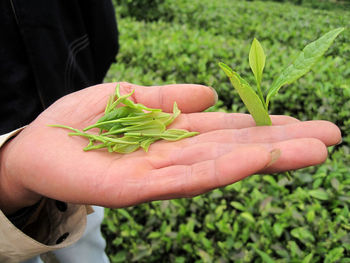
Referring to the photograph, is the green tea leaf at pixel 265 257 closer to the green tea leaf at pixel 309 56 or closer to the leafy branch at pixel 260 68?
the leafy branch at pixel 260 68

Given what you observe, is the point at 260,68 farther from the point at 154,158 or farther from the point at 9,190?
the point at 9,190

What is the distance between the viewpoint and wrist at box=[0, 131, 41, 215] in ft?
3.84

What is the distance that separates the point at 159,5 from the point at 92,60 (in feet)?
13.2

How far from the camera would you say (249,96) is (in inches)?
44.5

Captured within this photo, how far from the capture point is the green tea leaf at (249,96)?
107 centimetres

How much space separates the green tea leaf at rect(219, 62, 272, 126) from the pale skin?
0.04 meters

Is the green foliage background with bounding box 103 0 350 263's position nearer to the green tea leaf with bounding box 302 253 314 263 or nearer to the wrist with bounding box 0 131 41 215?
the green tea leaf with bounding box 302 253 314 263

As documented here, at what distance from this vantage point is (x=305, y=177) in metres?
1.92

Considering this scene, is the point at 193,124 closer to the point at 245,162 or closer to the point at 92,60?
the point at 245,162

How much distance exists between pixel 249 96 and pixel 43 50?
0.96 metres

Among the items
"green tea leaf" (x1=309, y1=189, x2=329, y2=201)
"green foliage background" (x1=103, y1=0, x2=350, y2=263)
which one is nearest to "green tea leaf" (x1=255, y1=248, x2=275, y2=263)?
"green foliage background" (x1=103, y1=0, x2=350, y2=263)

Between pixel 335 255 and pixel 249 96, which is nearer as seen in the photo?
pixel 249 96

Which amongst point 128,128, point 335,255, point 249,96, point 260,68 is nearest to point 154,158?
point 128,128

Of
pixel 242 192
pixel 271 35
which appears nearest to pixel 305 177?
pixel 242 192
